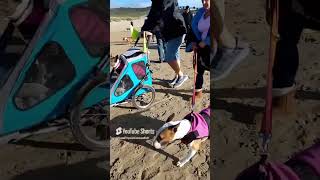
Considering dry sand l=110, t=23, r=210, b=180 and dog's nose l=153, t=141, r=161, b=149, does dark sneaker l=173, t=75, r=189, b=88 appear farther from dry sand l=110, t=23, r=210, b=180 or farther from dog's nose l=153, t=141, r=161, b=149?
dog's nose l=153, t=141, r=161, b=149

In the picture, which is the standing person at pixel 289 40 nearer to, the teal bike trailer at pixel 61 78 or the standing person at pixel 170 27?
the standing person at pixel 170 27

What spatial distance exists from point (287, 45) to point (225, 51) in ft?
0.84

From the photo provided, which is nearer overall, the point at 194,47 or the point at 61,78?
the point at 194,47

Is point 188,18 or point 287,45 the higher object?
point 188,18

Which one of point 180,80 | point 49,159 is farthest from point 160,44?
point 49,159

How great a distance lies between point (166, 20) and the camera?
83.9 inches

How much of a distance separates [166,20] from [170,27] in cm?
4

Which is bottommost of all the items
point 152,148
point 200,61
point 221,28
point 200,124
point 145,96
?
point 152,148

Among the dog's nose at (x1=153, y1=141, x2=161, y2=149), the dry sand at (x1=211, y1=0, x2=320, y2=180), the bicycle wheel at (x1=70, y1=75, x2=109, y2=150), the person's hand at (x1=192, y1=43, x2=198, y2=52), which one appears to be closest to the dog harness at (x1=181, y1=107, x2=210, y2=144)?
the dry sand at (x1=211, y1=0, x2=320, y2=180)

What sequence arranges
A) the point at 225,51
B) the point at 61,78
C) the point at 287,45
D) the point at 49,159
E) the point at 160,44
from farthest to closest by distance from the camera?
the point at 49,159 < the point at 61,78 < the point at 160,44 < the point at 225,51 < the point at 287,45

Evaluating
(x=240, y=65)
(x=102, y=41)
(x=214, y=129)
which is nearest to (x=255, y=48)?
(x=240, y=65)

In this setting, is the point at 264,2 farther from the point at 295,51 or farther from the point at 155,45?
the point at 155,45

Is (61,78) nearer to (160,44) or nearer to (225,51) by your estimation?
(160,44)

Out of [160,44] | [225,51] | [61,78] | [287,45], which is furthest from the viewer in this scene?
[61,78]
